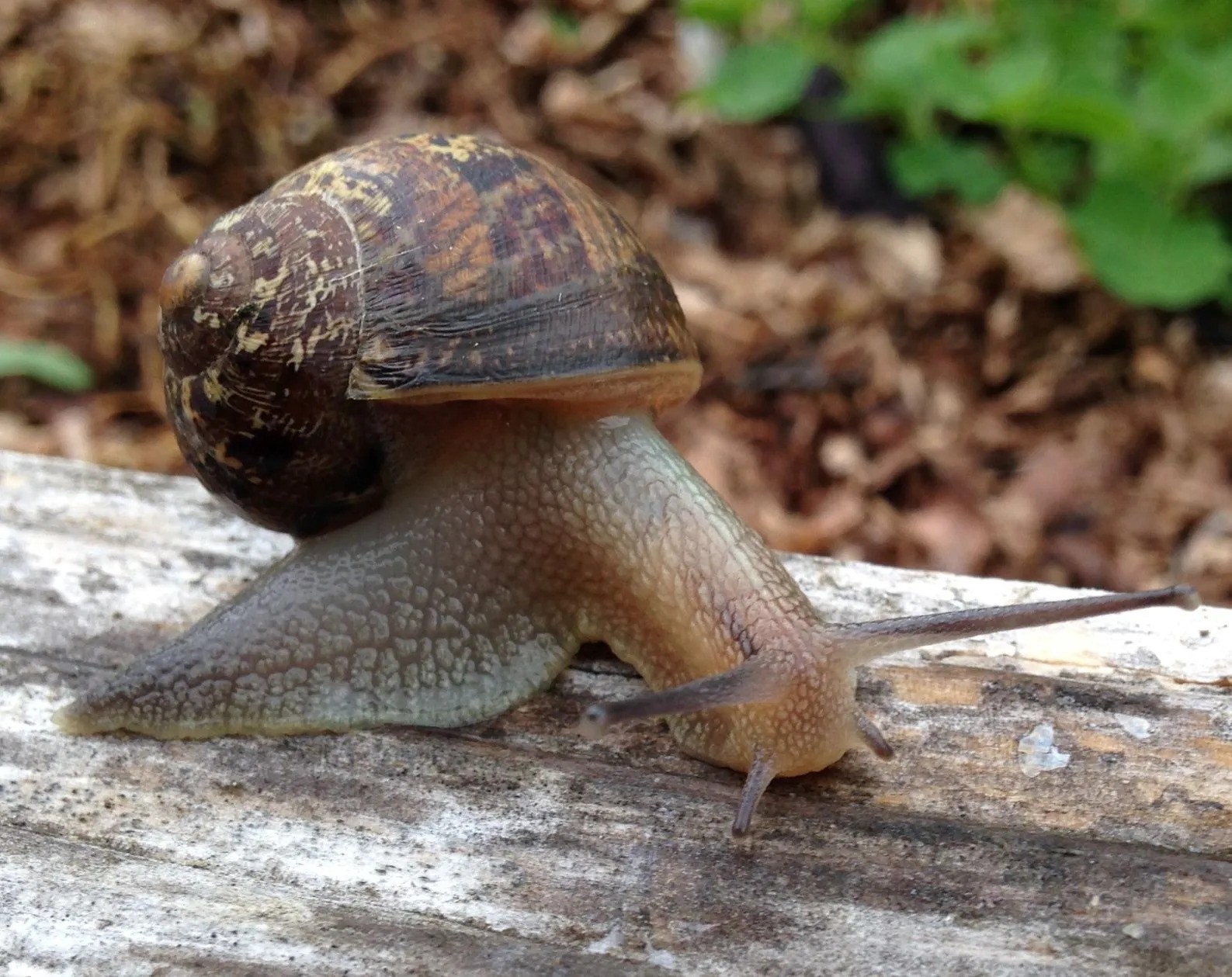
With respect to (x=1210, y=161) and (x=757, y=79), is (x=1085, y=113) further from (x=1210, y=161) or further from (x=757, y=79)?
(x=757, y=79)

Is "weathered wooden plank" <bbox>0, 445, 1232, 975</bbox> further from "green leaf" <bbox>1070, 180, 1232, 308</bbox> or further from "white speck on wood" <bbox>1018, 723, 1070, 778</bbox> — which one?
"green leaf" <bbox>1070, 180, 1232, 308</bbox>

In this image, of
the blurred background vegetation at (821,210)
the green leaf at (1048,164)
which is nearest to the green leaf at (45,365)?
the blurred background vegetation at (821,210)

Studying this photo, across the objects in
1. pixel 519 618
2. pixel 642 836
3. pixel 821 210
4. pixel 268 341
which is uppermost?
pixel 821 210

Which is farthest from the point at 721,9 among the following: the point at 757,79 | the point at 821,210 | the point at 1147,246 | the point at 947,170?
the point at 1147,246

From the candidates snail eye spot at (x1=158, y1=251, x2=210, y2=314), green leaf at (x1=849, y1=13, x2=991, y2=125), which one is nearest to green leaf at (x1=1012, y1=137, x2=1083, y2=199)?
green leaf at (x1=849, y1=13, x2=991, y2=125)

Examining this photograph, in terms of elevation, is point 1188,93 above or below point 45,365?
above

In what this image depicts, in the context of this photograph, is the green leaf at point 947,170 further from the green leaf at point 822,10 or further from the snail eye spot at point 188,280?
the snail eye spot at point 188,280
